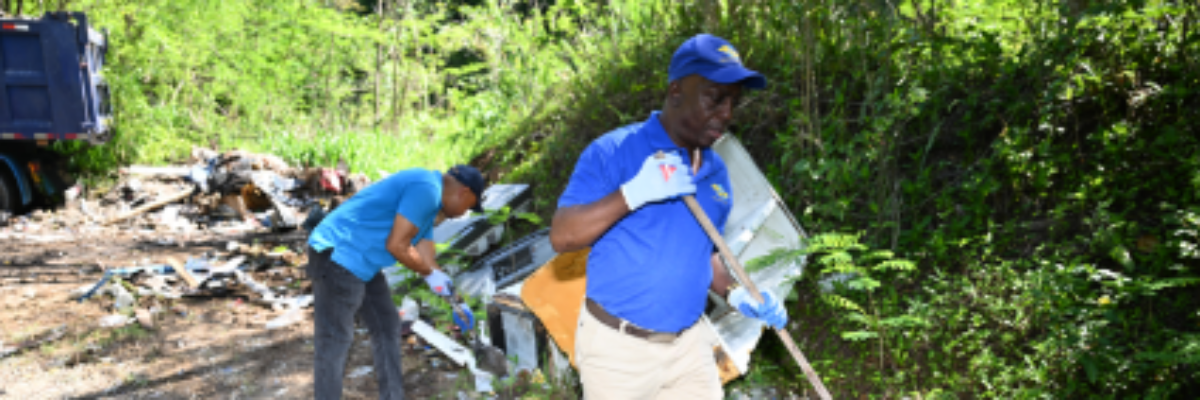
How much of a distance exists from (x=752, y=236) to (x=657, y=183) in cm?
214

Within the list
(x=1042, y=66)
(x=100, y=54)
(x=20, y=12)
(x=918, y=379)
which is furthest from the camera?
(x=20, y=12)

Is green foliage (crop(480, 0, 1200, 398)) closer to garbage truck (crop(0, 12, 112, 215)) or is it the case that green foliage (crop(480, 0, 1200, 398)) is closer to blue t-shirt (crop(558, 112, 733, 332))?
blue t-shirt (crop(558, 112, 733, 332))

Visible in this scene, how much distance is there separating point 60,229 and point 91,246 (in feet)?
5.07

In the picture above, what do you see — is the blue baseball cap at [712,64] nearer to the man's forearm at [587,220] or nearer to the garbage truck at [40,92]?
the man's forearm at [587,220]

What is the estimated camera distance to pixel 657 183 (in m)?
1.76

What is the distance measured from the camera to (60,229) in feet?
29.2

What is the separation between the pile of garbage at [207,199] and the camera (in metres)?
8.94

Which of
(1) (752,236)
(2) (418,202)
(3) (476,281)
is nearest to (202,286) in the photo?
(3) (476,281)

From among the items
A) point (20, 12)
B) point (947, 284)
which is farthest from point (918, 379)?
point (20, 12)

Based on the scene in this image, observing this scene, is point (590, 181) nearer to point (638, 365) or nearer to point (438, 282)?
point (638, 365)

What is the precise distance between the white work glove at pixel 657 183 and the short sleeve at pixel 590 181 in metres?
0.10

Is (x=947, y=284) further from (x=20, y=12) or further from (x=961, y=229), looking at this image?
(x=20, y=12)

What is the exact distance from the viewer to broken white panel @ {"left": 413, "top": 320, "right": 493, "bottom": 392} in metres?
3.96

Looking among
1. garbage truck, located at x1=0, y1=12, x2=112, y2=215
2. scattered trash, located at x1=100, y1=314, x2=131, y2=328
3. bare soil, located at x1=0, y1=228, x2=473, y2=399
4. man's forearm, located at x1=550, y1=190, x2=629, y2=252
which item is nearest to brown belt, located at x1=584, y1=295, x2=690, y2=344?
man's forearm, located at x1=550, y1=190, x2=629, y2=252
